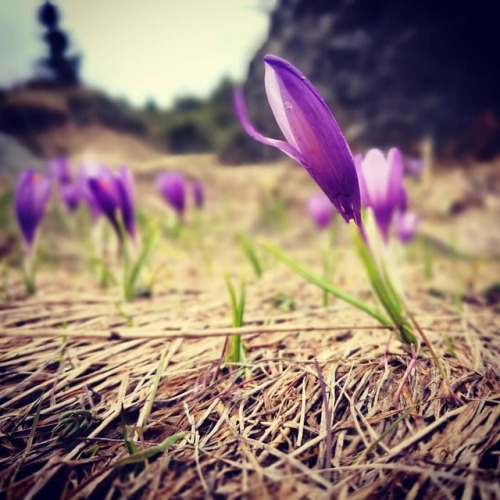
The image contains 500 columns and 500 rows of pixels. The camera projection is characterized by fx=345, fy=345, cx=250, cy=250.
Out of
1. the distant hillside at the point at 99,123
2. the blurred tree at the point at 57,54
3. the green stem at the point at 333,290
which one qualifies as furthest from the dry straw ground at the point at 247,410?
the blurred tree at the point at 57,54

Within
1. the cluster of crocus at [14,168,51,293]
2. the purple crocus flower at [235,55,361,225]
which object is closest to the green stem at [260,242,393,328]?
the purple crocus flower at [235,55,361,225]

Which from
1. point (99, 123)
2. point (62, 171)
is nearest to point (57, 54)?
point (99, 123)

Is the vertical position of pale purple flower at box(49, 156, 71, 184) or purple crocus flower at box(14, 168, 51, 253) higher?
pale purple flower at box(49, 156, 71, 184)

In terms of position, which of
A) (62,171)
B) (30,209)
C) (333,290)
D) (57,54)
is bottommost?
(333,290)

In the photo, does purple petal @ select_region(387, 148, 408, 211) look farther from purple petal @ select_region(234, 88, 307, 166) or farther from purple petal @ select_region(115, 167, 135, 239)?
purple petal @ select_region(115, 167, 135, 239)

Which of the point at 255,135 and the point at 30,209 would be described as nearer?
the point at 255,135

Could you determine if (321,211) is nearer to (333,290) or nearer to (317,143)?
(333,290)

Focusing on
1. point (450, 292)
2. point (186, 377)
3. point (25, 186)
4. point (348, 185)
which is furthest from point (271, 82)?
point (450, 292)
